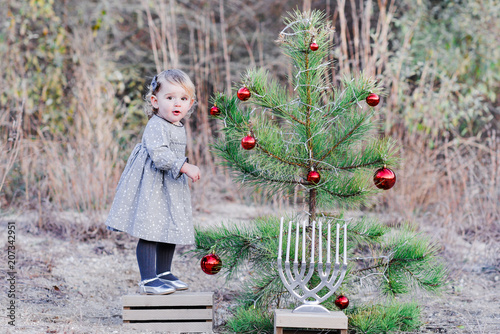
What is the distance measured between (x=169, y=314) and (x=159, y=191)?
1.75 ft

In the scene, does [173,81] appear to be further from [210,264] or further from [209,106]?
[209,106]

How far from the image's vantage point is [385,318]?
7.47 feet

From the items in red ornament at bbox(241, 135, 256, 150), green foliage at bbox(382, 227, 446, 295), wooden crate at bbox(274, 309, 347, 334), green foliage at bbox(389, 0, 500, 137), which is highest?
green foliage at bbox(389, 0, 500, 137)

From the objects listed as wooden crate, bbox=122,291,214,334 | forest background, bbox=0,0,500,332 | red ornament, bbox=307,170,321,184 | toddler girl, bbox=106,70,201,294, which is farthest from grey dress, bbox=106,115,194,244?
forest background, bbox=0,0,500,332

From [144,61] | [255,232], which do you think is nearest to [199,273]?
[255,232]

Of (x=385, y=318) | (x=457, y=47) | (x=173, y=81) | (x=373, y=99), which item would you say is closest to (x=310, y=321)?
(x=385, y=318)

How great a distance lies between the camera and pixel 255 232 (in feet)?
7.95

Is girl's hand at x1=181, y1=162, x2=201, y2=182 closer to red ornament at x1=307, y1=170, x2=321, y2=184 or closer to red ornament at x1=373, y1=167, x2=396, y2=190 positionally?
red ornament at x1=307, y1=170, x2=321, y2=184

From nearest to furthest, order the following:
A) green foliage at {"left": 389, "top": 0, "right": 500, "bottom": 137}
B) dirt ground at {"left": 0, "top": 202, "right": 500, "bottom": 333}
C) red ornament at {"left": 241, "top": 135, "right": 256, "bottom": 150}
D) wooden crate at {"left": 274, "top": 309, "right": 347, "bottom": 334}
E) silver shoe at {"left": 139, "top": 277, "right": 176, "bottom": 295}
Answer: wooden crate at {"left": 274, "top": 309, "right": 347, "bottom": 334} < red ornament at {"left": 241, "top": 135, "right": 256, "bottom": 150} < silver shoe at {"left": 139, "top": 277, "right": 176, "bottom": 295} < dirt ground at {"left": 0, "top": 202, "right": 500, "bottom": 333} < green foliage at {"left": 389, "top": 0, "right": 500, "bottom": 137}

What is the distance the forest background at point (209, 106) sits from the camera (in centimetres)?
429

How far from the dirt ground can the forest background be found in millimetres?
104

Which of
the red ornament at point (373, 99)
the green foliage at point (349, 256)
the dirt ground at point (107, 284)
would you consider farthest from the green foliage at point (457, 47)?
the red ornament at point (373, 99)

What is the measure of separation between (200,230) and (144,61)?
5.50 m

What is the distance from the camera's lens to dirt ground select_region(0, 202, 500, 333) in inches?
101
